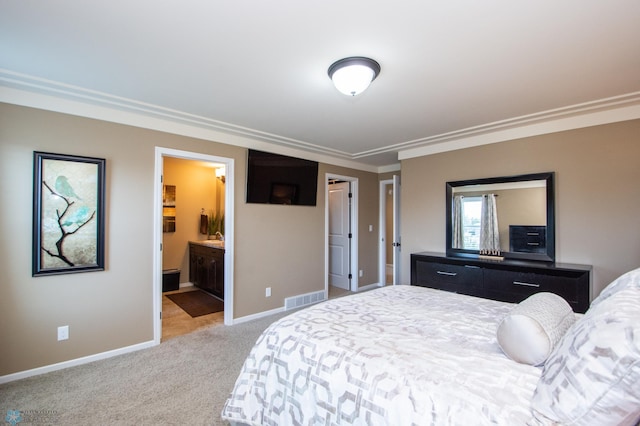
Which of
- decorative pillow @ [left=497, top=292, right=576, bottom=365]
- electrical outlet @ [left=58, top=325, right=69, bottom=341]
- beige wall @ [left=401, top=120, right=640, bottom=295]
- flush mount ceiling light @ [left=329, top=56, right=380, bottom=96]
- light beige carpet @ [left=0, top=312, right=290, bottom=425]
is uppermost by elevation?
flush mount ceiling light @ [left=329, top=56, right=380, bottom=96]

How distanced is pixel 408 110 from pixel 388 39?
4.06ft

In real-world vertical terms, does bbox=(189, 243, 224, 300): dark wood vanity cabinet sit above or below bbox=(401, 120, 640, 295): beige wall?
below

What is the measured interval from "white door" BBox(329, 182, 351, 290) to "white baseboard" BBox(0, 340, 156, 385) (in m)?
3.37

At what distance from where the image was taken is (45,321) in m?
2.56

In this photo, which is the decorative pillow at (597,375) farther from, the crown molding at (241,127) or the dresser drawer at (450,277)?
the crown molding at (241,127)

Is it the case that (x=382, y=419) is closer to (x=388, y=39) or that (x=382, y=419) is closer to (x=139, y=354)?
(x=388, y=39)

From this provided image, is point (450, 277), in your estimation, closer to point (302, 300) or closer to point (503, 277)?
point (503, 277)

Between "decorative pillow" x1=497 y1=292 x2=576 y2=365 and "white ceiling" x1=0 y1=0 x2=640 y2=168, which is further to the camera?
"white ceiling" x1=0 y1=0 x2=640 y2=168

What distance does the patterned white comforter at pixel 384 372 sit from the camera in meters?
1.05

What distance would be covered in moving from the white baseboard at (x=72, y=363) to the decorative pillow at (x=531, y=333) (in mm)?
A: 3248

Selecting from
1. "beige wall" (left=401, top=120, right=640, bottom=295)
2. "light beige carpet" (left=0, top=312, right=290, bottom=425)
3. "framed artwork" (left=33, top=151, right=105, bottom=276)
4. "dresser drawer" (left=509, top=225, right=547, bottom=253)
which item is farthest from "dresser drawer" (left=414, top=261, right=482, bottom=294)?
"framed artwork" (left=33, top=151, right=105, bottom=276)

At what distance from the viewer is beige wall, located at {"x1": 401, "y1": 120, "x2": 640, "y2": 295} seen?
2.84 meters

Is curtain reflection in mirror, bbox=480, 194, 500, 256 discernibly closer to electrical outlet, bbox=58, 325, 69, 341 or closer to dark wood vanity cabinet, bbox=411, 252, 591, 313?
dark wood vanity cabinet, bbox=411, 252, 591, 313

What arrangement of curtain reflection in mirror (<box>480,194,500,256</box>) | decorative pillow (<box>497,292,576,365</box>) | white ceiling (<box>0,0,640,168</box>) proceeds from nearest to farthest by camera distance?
1. decorative pillow (<box>497,292,576,365</box>)
2. white ceiling (<box>0,0,640,168</box>)
3. curtain reflection in mirror (<box>480,194,500,256</box>)
